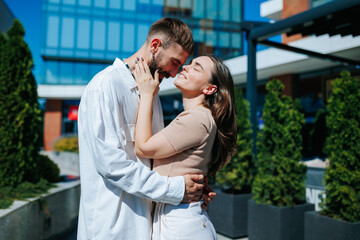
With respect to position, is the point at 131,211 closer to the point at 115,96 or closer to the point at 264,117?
the point at 115,96

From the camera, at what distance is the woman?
1786mm

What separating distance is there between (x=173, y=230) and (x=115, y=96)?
34.0 inches

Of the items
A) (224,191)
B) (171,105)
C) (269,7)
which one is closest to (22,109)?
(224,191)

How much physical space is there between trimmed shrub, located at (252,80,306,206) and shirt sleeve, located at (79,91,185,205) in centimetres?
322

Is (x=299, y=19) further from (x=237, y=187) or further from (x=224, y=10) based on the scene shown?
(x=224, y=10)

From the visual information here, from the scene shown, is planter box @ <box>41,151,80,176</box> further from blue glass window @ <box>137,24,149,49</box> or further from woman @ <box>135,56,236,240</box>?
blue glass window @ <box>137,24,149,49</box>

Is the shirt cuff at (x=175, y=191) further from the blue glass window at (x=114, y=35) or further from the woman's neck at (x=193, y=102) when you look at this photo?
the blue glass window at (x=114, y=35)

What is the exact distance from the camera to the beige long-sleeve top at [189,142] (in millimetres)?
1785

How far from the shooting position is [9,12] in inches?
632

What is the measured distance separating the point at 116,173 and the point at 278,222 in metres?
3.37

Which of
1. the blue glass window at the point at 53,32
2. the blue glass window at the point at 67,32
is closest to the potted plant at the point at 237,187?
the blue glass window at the point at 67,32

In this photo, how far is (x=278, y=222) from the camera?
4250 millimetres

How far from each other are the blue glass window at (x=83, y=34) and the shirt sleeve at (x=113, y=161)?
32.5 m

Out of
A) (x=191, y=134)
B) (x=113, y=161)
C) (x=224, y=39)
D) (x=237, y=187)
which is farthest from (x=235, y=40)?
(x=113, y=161)
